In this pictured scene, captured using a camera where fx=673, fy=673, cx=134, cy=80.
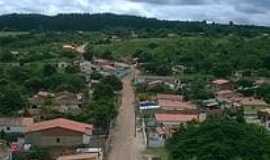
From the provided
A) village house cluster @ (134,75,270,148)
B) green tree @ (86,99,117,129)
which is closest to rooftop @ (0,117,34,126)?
green tree @ (86,99,117,129)

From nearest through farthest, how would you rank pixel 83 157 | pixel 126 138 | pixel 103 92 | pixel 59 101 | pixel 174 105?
pixel 83 157
pixel 126 138
pixel 174 105
pixel 59 101
pixel 103 92

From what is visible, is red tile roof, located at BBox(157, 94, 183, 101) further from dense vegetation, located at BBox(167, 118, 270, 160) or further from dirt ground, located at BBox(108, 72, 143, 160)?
dense vegetation, located at BBox(167, 118, 270, 160)

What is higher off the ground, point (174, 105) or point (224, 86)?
point (174, 105)

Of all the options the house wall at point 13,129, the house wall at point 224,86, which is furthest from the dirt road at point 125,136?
the house wall at point 224,86

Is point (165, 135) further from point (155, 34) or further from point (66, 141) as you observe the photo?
point (155, 34)

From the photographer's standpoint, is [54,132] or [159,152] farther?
[54,132]

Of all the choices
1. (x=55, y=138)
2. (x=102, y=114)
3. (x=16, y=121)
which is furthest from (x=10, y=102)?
(x=55, y=138)

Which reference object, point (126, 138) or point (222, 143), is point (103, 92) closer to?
point (126, 138)
